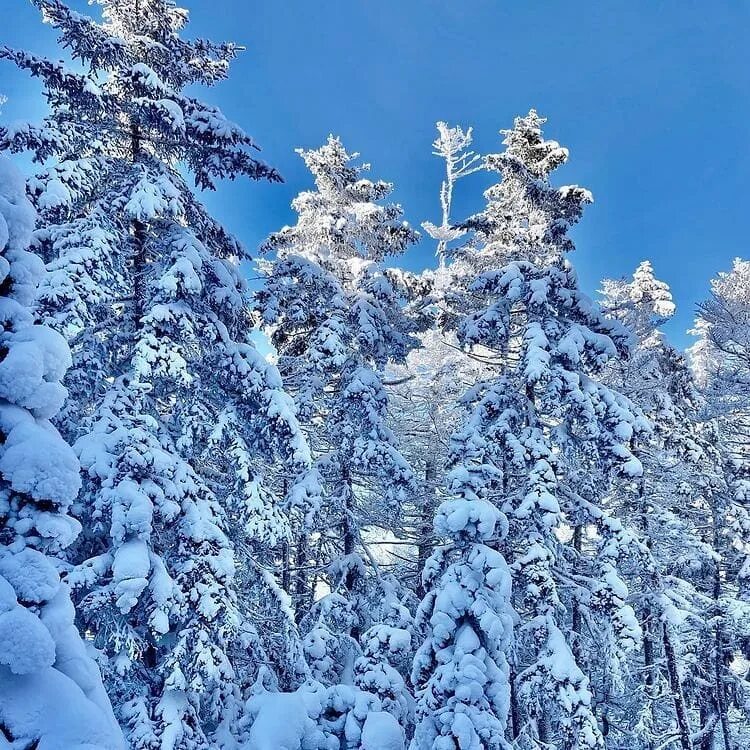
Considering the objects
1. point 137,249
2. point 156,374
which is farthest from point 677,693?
point 137,249

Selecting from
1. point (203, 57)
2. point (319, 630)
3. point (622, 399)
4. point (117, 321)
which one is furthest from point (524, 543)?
point (203, 57)

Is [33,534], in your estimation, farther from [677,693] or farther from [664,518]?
[677,693]

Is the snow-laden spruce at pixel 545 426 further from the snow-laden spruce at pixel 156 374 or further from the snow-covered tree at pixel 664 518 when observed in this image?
the snow-laden spruce at pixel 156 374

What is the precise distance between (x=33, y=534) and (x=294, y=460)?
19.1 feet

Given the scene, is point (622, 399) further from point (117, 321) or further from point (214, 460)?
point (117, 321)

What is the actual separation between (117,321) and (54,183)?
2297 mm

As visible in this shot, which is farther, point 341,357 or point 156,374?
point 341,357

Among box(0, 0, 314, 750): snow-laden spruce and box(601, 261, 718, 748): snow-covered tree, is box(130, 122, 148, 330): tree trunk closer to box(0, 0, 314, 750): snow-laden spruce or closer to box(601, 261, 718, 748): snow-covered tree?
box(0, 0, 314, 750): snow-laden spruce

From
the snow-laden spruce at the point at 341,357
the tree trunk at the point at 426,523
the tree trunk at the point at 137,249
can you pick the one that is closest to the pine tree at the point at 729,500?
the tree trunk at the point at 426,523

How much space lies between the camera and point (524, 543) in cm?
1023

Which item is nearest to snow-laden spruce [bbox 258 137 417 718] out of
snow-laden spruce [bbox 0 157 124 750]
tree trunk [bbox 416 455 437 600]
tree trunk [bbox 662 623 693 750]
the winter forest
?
the winter forest

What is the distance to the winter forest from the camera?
17.1 feet

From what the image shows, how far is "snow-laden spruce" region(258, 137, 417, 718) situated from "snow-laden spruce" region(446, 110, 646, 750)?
2.13 m

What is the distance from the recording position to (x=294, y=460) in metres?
8.95
